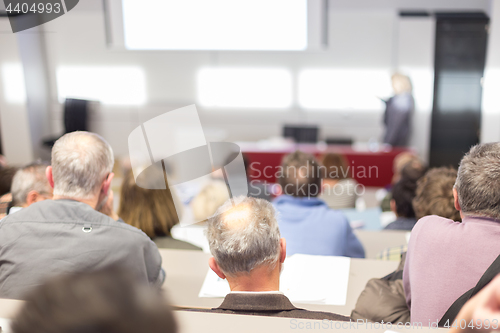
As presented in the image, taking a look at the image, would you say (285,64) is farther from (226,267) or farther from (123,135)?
(226,267)

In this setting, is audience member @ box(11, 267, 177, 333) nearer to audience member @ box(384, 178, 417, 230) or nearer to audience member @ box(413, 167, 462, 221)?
audience member @ box(413, 167, 462, 221)

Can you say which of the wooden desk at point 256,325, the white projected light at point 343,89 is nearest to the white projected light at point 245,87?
the white projected light at point 343,89

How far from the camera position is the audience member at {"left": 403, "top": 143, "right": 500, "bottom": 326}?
120cm

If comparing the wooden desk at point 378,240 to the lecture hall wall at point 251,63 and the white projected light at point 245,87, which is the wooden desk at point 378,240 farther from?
the white projected light at point 245,87

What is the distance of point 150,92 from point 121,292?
652 cm

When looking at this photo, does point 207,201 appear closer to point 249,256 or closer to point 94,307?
point 249,256

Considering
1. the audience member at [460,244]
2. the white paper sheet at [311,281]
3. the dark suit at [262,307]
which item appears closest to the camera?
the dark suit at [262,307]

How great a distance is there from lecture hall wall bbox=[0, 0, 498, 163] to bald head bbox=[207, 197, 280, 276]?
5391mm

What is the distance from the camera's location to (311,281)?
147 cm

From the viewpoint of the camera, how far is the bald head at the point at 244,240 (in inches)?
43.3

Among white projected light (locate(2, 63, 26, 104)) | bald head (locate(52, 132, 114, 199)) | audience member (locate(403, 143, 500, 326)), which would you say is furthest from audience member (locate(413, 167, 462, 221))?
white projected light (locate(2, 63, 26, 104))

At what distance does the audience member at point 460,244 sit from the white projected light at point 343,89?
5164 millimetres

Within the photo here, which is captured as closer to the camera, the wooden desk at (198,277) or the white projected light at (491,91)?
the wooden desk at (198,277)

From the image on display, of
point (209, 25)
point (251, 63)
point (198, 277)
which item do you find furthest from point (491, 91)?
point (198, 277)
